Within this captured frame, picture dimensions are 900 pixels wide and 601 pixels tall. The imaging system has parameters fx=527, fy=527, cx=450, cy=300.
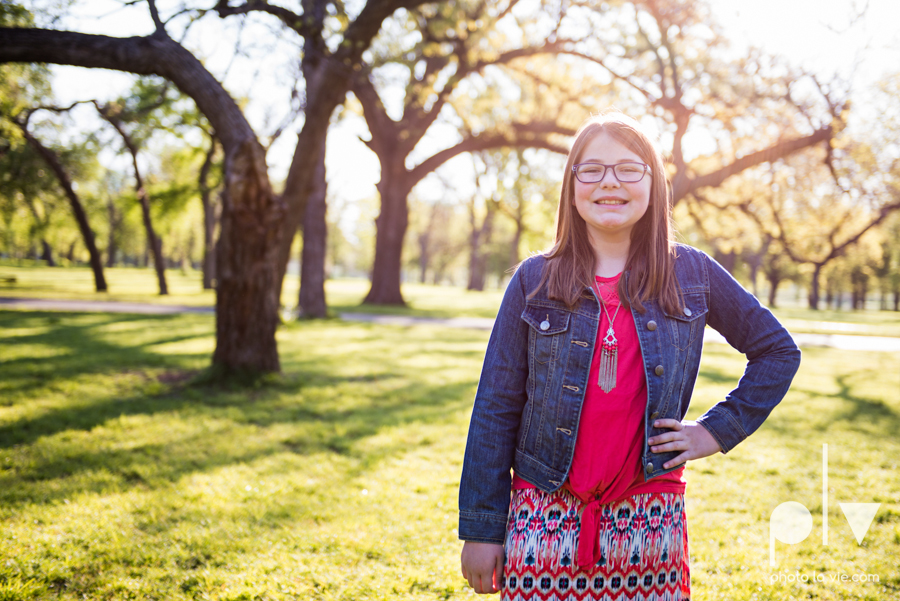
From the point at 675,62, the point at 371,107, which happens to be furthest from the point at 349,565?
the point at 371,107

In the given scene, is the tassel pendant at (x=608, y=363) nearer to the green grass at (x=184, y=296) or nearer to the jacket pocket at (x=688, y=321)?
the jacket pocket at (x=688, y=321)

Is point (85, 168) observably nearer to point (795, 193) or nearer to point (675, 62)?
point (675, 62)

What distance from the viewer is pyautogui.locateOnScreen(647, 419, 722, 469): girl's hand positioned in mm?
1496

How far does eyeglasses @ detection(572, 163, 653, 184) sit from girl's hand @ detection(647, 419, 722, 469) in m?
0.72


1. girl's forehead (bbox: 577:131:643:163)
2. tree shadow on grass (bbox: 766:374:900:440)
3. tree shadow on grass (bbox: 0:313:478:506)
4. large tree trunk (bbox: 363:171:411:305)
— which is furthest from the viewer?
large tree trunk (bbox: 363:171:411:305)

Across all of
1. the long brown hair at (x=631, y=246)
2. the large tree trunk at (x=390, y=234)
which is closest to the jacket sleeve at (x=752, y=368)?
the long brown hair at (x=631, y=246)

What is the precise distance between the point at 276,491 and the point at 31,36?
550 cm

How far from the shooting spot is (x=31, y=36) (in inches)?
Answer: 220

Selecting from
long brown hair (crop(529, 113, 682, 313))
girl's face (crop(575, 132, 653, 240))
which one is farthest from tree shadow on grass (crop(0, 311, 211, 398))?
girl's face (crop(575, 132, 653, 240))

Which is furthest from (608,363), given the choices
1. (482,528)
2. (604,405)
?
(482,528)

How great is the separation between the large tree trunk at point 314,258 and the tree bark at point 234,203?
8.58m

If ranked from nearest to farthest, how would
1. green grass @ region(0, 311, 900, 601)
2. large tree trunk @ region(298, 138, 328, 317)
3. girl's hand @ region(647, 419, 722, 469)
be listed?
1. girl's hand @ region(647, 419, 722, 469)
2. green grass @ region(0, 311, 900, 601)
3. large tree trunk @ region(298, 138, 328, 317)

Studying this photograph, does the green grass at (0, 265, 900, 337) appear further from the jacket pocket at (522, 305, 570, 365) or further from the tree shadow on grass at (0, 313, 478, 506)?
the jacket pocket at (522, 305, 570, 365)

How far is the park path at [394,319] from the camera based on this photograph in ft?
48.8
